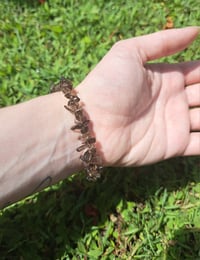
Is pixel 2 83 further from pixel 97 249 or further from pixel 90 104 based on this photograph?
pixel 97 249

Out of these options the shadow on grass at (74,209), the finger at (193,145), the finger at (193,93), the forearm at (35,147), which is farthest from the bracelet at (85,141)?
the finger at (193,93)

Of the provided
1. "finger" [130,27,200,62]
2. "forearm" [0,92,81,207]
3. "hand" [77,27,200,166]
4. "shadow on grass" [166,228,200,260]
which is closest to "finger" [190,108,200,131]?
"hand" [77,27,200,166]

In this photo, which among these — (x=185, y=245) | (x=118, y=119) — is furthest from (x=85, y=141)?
(x=185, y=245)

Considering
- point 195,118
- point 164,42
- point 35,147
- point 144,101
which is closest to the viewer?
point 35,147

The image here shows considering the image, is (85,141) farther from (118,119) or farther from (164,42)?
(164,42)

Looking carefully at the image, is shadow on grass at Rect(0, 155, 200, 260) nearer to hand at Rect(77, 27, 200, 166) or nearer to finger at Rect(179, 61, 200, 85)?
hand at Rect(77, 27, 200, 166)

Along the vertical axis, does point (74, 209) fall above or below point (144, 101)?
below
